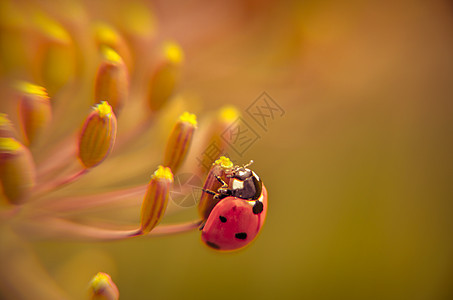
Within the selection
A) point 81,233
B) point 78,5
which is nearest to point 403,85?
point 78,5

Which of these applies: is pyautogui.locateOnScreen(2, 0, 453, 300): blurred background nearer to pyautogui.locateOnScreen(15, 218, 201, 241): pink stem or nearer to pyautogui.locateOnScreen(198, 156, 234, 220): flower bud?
pyautogui.locateOnScreen(15, 218, 201, 241): pink stem

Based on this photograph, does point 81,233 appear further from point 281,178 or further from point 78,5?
point 281,178

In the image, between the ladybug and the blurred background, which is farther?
the blurred background

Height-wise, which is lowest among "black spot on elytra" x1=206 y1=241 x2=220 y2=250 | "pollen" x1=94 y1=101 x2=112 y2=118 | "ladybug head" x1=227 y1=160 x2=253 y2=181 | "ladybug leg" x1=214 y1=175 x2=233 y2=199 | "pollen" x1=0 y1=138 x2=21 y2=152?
"pollen" x1=0 y1=138 x2=21 y2=152

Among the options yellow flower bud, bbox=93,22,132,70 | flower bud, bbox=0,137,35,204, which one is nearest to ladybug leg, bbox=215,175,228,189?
flower bud, bbox=0,137,35,204

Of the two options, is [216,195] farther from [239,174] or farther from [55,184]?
[55,184]

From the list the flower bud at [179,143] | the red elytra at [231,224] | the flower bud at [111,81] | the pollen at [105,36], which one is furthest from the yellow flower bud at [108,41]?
the red elytra at [231,224]

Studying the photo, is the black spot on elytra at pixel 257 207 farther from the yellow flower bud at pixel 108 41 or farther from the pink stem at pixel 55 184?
the yellow flower bud at pixel 108 41
